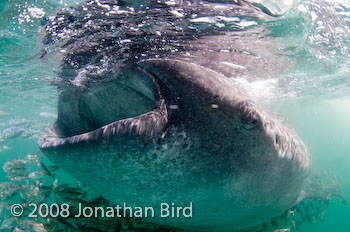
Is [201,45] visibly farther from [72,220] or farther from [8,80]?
[8,80]

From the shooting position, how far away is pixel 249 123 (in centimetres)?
225

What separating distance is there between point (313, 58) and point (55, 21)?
9.79 m

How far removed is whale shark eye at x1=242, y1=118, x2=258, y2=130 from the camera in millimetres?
2250

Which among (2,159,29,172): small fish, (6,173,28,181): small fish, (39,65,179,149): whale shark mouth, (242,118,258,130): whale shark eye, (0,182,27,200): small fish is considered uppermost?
(242,118,258,130): whale shark eye

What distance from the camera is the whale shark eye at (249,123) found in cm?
225

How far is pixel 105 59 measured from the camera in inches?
243

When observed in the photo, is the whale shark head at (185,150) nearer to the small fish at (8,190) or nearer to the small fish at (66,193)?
the small fish at (66,193)

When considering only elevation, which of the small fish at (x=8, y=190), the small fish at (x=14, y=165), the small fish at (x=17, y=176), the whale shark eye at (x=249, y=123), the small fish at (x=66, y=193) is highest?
the whale shark eye at (x=249, y=123)

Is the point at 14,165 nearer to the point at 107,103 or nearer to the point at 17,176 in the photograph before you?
the point at 17,176

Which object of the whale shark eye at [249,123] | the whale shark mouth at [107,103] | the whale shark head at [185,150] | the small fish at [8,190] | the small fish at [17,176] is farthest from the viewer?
the small fish at [17,176]

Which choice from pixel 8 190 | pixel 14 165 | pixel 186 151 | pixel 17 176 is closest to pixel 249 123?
pixel 186 151

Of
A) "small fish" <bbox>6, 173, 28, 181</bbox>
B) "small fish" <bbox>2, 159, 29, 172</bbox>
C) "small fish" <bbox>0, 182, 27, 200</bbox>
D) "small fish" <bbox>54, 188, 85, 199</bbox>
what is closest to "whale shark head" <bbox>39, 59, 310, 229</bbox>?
"small fish" <bbox>54, 188, 85, 199</bbox>

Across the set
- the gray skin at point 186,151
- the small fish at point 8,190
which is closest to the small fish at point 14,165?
the small fish at point 8,190

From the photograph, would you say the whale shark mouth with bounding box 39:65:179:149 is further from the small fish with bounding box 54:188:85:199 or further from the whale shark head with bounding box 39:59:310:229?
the small fish with bounding box 54:188:85:199
